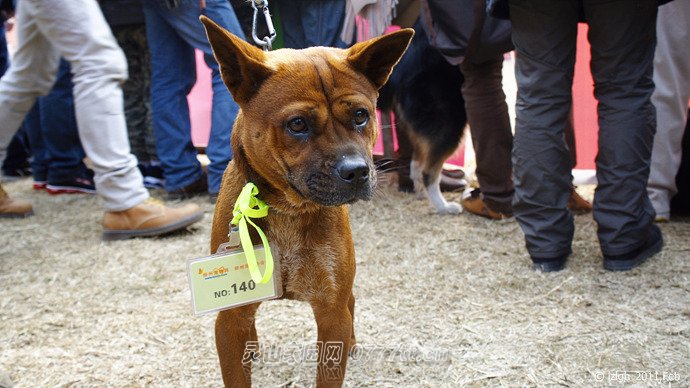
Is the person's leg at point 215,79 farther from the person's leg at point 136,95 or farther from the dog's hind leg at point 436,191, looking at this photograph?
the person's leg at point 136,95

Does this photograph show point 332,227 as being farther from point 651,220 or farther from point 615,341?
point 651,220

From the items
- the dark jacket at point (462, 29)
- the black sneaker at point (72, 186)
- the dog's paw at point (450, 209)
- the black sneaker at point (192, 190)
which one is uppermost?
the dark jacket at point (462, 29)

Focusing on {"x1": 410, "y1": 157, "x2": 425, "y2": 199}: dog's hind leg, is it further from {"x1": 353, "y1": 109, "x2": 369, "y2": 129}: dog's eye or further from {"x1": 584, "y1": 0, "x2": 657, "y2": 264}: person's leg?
{"x1": 353, "y1": 109, "x2": 369, "y2": 129}: dog's eye

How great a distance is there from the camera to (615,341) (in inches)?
92.0

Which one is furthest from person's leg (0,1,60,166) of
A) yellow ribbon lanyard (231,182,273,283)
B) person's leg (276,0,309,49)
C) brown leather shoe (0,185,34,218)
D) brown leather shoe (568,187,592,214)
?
brown leather shoe (568,187,592,214)

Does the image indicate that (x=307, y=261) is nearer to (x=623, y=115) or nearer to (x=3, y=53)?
(x=623, y=115)

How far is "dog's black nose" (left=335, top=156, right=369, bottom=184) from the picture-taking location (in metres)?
1.53

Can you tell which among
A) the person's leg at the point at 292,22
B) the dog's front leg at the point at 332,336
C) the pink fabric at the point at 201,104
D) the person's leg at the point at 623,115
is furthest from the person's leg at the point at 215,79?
the dog's front leg at the point at 332,336

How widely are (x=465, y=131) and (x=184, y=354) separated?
2.42 metres

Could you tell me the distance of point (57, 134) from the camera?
5.14m

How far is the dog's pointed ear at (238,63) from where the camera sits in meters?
1.56

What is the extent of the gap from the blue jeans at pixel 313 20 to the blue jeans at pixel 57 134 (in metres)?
1.92

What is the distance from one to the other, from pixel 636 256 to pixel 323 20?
2.54 metres

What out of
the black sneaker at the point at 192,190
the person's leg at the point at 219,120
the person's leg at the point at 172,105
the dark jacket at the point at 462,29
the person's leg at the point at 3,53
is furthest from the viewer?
the person's leg at the point at 3,53
